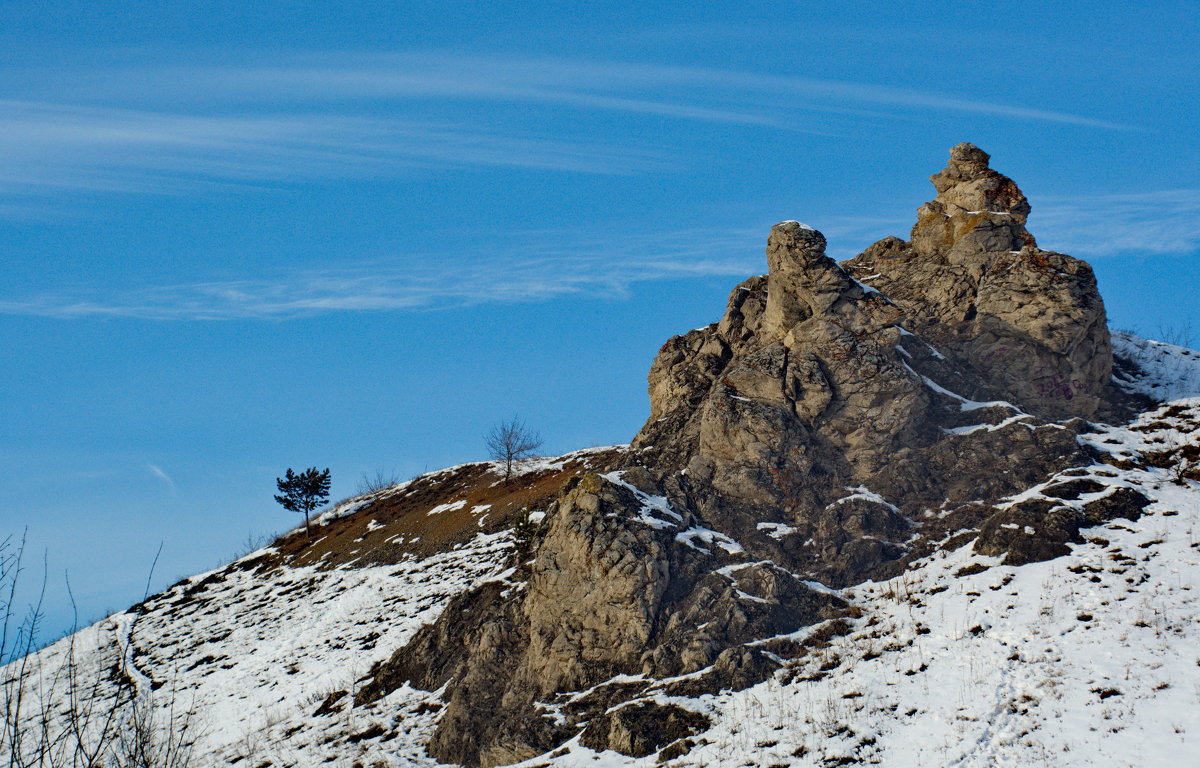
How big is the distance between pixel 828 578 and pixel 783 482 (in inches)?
210

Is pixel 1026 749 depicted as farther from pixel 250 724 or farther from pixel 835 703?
pixel 250 724

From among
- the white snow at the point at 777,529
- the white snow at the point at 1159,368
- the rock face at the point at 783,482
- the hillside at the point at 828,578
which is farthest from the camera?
the white snow at the point at 1159,368

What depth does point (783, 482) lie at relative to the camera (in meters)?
37.5

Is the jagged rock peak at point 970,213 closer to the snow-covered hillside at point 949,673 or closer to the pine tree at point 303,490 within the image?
the snow-covered hillside at point 949,673

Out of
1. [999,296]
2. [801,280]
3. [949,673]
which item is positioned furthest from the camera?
[999,296]

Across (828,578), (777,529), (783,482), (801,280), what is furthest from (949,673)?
→ (801,280)

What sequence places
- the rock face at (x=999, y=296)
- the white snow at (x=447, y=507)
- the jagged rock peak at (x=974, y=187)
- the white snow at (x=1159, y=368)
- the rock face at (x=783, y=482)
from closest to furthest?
1. the rock face at (x=783, y=482)
2. the rock face at (x=999, y=296)
3. the white snow at (x=1159, y=368)
4. the jagged rock peak at (x=974, y=187)
5. the white snow at (x=447, y=507)

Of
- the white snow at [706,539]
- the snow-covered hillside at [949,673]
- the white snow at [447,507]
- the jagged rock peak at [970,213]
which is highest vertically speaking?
the jagged rock peak at [970,213]

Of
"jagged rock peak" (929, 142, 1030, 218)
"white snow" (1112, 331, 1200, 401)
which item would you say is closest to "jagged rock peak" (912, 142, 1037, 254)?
"jagged rock peak" (929, 142, 1030, 218)

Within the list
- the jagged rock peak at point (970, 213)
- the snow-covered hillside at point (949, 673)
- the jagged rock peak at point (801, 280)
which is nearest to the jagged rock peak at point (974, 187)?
the jagged rock peak at point (970, 213)

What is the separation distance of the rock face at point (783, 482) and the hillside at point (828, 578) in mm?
137

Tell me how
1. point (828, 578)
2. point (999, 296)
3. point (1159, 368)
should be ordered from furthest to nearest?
point (1159, 368) → point (999, 296) → point (828, 578)

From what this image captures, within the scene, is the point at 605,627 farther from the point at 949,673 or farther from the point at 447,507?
the point at 447,507

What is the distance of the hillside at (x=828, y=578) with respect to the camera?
80.0 feet
